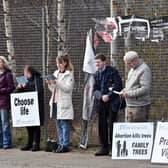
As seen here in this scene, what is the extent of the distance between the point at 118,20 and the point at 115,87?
1.50m

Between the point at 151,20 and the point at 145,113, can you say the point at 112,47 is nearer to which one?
the point at 151,20

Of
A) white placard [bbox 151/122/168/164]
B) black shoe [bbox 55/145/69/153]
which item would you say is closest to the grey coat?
white placard [bbox 151/122/168/164]

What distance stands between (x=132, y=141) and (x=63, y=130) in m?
1.59

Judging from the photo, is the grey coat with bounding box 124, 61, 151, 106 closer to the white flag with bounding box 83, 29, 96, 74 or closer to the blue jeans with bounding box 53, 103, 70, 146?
the white flag with bounding box 83, 29, 96, 74

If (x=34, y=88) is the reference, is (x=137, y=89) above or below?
above

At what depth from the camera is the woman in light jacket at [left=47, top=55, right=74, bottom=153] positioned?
11828 millimetres

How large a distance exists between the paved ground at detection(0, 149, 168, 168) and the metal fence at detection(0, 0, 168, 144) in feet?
3.75

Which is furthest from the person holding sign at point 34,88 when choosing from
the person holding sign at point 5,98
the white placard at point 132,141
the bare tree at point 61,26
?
the white placard at point 132,141

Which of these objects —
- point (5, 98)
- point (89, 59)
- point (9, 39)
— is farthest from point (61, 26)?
point (5, 98)

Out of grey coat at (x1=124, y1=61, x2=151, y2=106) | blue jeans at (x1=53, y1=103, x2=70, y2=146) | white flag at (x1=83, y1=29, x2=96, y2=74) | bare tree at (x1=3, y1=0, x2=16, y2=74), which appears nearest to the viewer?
grey coat at (x1=124, y1=61, x2=151, y2=106)

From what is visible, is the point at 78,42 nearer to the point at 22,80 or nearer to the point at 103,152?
the point at 22,80

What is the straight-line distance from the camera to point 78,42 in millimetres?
12805

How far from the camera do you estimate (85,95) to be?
12.3 meters

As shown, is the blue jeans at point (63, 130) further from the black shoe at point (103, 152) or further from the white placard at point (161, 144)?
Result: the white placard at point (161, 144)
